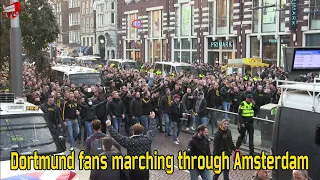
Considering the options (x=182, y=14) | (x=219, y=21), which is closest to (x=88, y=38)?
(x=182, y=14)

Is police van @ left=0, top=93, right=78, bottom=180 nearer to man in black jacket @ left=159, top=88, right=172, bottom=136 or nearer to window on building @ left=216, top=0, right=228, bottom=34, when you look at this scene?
man in black jacket @ left=159, top=88, right=172, bottom=136

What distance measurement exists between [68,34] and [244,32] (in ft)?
185

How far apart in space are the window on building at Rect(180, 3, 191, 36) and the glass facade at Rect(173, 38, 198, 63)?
3.10 ft

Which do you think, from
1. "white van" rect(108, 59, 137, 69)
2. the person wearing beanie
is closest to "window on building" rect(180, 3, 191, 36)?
"white van" rect(108, 59, 137, 69)

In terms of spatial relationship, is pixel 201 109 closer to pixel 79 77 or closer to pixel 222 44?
pixel 79 77

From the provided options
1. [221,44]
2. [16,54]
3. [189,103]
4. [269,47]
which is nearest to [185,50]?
[221,44]

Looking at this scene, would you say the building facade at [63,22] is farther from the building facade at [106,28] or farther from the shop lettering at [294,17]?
the shop lettering at [294,17]

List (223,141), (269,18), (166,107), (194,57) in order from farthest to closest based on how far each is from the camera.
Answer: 1. (194,57)
2. (269,18)
3. (166,107)
4. (223,141)

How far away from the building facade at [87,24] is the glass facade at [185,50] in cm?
2876

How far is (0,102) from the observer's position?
8.45 m

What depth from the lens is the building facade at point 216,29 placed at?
3822 centimetres

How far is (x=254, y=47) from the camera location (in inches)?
1742

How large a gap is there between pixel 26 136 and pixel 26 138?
0.04 m

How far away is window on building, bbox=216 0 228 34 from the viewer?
47.7 m
